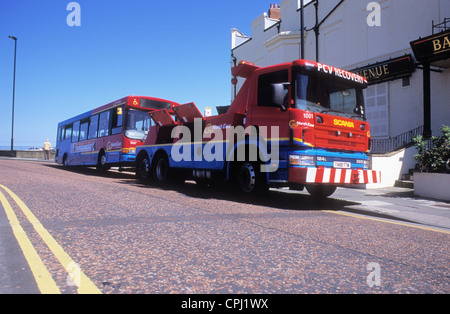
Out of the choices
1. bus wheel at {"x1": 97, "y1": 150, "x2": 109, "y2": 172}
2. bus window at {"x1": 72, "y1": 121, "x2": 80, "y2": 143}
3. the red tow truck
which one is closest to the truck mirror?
the red tow truck

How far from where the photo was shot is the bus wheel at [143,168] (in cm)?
1168

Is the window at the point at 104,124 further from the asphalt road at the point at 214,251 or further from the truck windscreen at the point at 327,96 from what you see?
the truck windscreen at the point at 327,96

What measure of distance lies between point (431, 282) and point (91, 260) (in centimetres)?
302

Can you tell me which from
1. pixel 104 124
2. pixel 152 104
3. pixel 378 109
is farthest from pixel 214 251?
pixel 378 109

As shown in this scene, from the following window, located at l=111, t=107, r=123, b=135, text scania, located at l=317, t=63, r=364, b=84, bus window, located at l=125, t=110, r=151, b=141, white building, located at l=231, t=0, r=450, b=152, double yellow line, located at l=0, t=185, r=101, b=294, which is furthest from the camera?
white building, located at l=231, t=0, r=450, b=152

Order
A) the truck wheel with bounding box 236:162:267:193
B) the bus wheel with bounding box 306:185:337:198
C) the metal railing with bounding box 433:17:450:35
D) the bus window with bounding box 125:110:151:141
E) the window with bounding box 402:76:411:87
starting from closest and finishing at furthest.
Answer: the truck wheel with bounding box 236:162:267:193, the bus wheel with bounding box 306:185:337:198, the metal railing with bounding box 433:17:450:35, the bus window with bounding box 125:110:151:141, the window with bounding box 402:76:411:87

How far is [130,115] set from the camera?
13.7 m

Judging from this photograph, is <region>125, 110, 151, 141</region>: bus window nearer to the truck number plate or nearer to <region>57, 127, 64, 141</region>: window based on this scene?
the truck number plate

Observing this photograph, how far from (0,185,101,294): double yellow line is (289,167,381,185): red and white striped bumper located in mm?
4458

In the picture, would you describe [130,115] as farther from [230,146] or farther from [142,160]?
[230,146]

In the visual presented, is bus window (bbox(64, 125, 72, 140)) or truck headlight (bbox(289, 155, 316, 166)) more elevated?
bus window (bbox(64, 125, 72, 140))

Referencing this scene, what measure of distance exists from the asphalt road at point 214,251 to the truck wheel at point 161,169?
15.1 ft

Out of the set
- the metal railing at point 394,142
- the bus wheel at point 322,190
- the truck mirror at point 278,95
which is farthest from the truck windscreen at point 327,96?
the metal railing at point 394,142

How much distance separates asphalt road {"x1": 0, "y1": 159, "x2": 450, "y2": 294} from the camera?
8.70ft
